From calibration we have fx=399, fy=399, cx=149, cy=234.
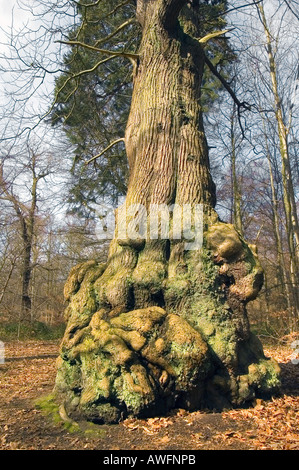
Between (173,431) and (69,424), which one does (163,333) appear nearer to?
(173,431)

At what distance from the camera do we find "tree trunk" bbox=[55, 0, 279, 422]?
4.28m

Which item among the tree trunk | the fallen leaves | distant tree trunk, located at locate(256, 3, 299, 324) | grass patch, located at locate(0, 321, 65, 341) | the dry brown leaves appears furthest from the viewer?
grass patch, located at locate(0, 321, 65, 341)

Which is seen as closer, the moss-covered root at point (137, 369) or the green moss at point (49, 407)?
the moss-covered root at point (137, 369)

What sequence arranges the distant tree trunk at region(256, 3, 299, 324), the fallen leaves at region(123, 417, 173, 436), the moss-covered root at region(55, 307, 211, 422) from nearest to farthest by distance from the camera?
the fallen leaves at region(123, 417, 173, 436) → the moss-covered root at region(55, 307, 211, 422) → the distant tree trunk at region(256, 3, 299, 324)

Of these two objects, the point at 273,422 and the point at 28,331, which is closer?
the point at 273,422

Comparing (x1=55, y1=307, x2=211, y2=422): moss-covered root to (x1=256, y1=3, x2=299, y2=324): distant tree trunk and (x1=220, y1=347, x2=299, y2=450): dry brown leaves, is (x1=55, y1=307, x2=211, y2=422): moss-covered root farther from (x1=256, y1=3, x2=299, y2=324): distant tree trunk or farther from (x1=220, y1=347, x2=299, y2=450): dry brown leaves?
(x1=256, y1=3, x2=299, y2=324): distant tree trunk

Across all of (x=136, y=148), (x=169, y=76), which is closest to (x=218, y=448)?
(x=136, y=148)

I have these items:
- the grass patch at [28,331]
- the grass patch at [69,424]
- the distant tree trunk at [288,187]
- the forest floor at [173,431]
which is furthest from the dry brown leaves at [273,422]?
the grass patch at [28,331]

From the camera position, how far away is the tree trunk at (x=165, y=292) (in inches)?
168

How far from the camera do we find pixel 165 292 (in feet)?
16.0

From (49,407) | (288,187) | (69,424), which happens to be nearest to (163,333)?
(69,424)

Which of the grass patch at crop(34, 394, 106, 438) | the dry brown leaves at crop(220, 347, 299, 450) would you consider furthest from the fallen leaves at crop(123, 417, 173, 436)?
the dry brown leaves at crop(220, 347, 299, 450)

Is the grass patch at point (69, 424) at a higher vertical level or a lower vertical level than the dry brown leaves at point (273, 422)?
lower

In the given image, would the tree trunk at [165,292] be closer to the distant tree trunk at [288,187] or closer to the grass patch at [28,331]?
the distant tree trunk at [288,187]
